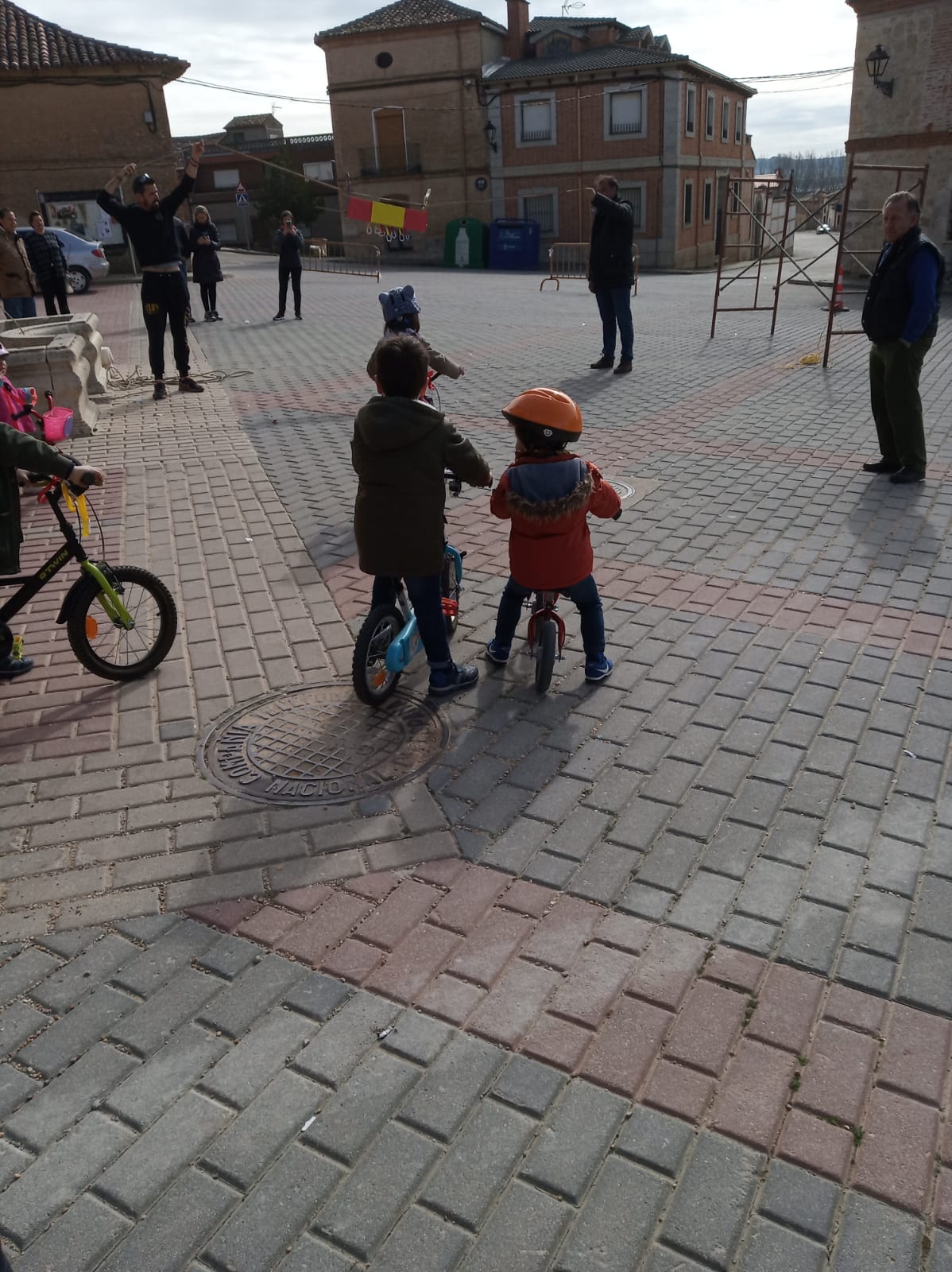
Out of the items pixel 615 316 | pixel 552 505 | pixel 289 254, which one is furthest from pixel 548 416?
pixel 289 254

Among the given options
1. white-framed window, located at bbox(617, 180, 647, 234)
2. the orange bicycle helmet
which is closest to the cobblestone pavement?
the orange bicycle helmet

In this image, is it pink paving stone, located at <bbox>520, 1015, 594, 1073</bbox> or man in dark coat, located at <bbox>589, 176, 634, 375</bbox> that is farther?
man in dark coat, located at <bbox>589, 176, 634, 375</bbox>

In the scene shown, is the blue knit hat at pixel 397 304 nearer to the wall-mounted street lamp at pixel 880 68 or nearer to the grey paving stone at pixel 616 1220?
the grey paving stone at pixel 616 1220

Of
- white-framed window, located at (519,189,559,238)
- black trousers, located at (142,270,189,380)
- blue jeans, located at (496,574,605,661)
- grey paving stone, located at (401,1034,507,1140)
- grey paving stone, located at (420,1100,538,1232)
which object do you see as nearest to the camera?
grey paving stone, located at (420,1100,538,1232)

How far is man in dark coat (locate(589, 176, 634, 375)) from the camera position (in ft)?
37.1

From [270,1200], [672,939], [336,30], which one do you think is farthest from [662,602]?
[336,30]

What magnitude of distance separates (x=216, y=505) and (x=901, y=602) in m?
Answer: 4.85

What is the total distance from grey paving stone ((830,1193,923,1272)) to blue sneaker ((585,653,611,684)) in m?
2.60

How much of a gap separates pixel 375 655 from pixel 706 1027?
218 cm

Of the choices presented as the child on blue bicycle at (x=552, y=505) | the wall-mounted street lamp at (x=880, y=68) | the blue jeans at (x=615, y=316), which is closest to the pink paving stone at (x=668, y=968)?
the child on blue bicycle at (x=552, y=505)

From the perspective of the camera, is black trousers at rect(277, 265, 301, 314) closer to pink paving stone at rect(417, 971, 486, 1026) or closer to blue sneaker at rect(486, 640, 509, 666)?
blue sneaker at rect(486, 640, 509, 666)

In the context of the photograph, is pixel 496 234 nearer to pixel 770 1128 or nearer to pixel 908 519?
pixel 908 519

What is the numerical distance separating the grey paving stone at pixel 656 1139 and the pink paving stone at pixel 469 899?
810mm

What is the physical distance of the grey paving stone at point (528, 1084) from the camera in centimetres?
245
